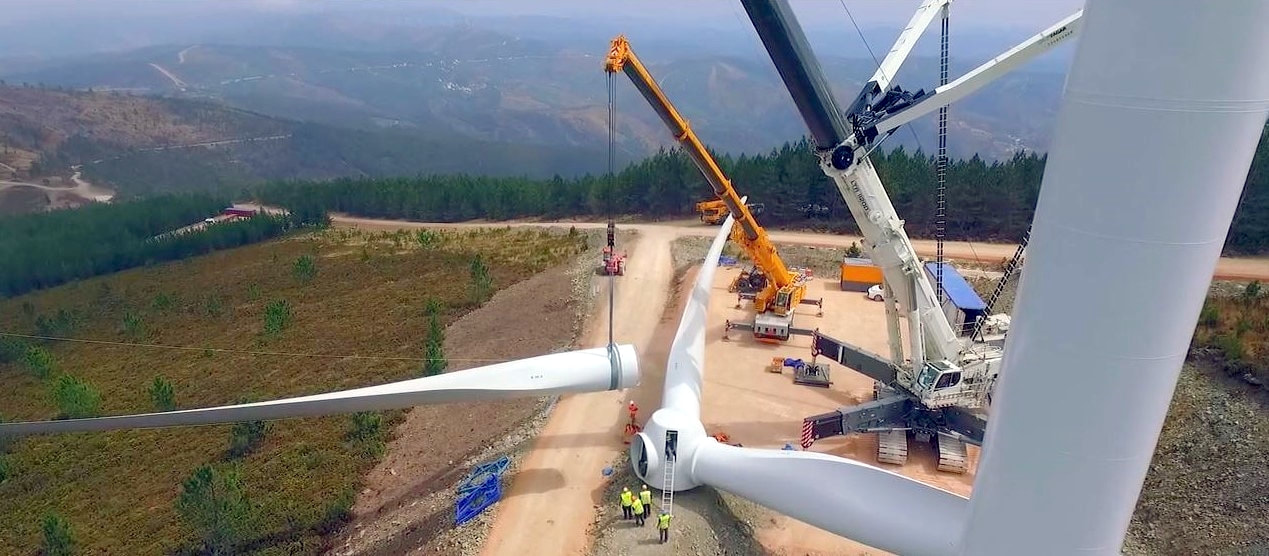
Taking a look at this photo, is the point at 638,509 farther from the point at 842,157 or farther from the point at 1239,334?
the point at 1239,334

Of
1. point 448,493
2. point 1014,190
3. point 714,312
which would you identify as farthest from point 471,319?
point 1014,190

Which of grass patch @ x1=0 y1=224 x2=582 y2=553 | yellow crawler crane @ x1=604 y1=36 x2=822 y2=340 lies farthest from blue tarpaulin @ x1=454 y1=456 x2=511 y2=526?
yellow crawler crane @ x1=604 y1=36 x2=822 y2=340

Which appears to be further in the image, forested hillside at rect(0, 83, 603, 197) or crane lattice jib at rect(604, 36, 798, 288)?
forested hillside at rect(0, 83, 603, 197)

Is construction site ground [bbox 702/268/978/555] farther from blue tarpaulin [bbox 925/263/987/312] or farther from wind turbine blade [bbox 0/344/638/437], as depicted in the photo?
wind turbine blade [bbox 0/344/638/437]

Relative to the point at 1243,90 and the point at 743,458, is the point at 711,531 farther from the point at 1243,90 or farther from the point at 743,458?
the point at 1243,90

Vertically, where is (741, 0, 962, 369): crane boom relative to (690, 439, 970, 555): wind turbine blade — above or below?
Result: above

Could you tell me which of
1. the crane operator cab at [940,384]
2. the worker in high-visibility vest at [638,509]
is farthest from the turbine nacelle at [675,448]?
the crane operator cab at [940,384]

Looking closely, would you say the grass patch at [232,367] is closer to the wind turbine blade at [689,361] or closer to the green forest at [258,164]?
the wind turbine blade at [689,361]

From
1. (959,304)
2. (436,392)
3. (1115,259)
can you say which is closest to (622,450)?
(436,392)
